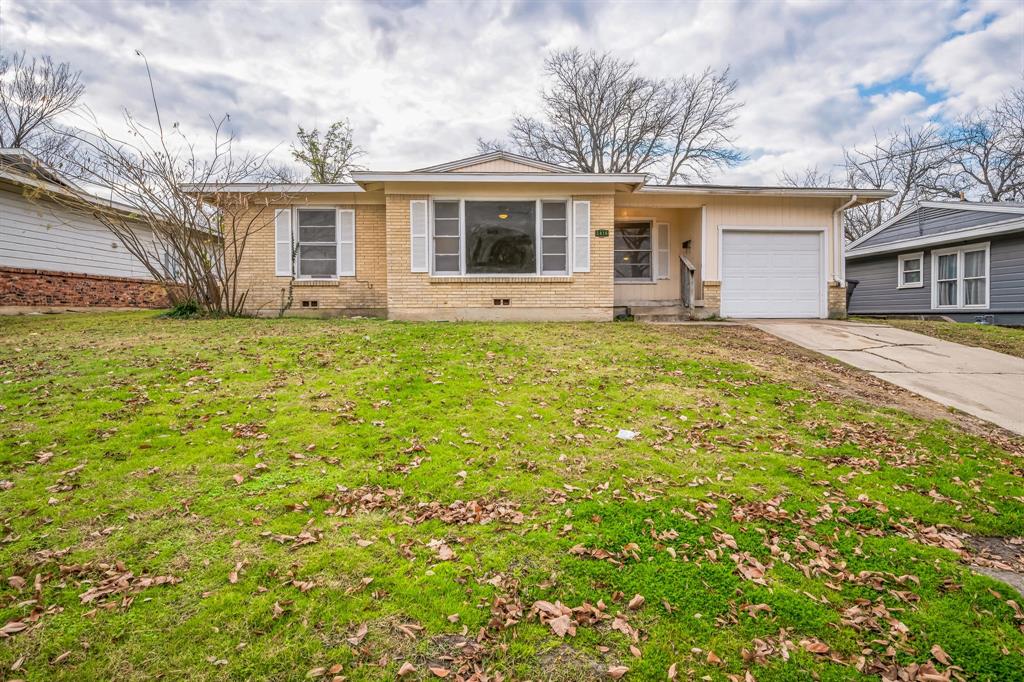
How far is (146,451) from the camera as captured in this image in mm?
3920

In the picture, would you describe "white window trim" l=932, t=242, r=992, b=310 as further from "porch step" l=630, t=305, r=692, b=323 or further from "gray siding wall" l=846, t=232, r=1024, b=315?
"porch step" l=630, t=305, r=692, b=323

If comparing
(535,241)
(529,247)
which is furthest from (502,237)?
(535,241)

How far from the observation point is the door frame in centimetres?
1196

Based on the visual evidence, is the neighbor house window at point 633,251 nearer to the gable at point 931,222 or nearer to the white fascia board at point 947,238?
the white fascia board at point 947,238

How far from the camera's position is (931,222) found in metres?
15.2

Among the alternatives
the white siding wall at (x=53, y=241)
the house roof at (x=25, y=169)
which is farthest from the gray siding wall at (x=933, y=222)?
the white siding wall at (x=53, y=241)

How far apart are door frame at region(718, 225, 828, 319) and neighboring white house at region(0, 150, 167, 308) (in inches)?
597

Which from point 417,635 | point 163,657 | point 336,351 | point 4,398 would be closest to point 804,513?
point 417,635

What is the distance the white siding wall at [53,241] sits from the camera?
38.2ft

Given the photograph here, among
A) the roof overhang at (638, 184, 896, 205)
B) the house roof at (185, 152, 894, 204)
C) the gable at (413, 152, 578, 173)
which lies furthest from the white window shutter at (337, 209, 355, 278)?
the roof overhang at (638, 184, 896, 205)

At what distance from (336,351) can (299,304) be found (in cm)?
555

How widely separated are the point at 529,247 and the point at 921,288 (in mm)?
13416

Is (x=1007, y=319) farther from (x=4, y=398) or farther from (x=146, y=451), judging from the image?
(x=4, y=398)

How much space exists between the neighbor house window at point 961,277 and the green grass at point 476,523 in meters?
12.6
